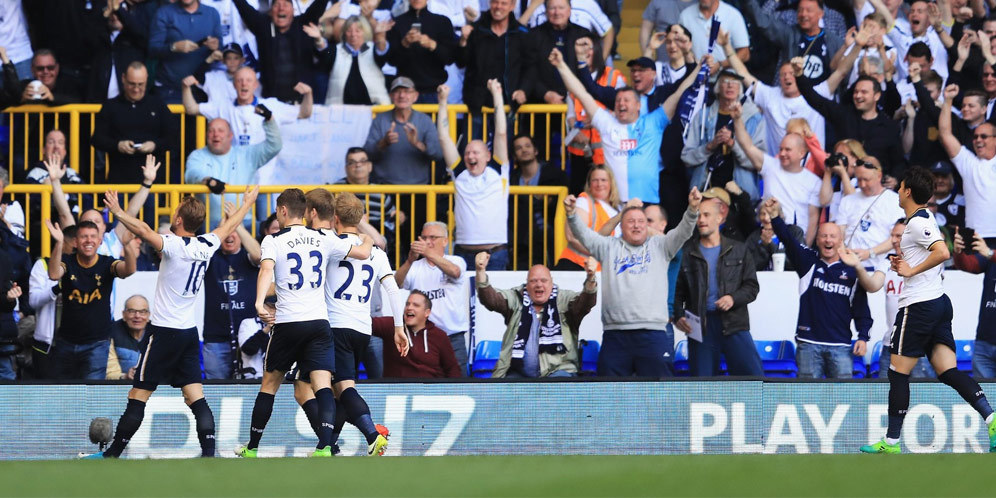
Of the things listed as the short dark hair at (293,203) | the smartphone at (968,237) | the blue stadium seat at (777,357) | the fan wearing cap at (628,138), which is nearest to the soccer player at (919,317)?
the smartphone at (968,237)

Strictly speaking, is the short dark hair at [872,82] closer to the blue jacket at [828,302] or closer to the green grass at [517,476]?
the blue jacket at [828,302]

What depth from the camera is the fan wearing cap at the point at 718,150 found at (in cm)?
1356

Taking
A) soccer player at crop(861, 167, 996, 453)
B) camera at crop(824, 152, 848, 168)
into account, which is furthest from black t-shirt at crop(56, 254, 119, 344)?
camera at crop(824, 152, 848, 168)

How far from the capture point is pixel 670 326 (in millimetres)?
12344

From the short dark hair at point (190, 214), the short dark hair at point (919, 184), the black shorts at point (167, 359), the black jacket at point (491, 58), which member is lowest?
A: the black shorts at point (167, 359)

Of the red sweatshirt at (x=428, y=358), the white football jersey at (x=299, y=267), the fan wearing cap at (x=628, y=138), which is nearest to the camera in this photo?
the white football jersey at (x=299, y=267)

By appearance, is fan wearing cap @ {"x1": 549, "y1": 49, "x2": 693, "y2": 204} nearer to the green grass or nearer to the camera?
the camera

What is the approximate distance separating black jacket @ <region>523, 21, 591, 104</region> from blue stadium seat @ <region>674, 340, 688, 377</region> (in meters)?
3.14

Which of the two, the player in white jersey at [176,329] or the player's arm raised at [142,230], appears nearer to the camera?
the player's arm raised at [142,230]

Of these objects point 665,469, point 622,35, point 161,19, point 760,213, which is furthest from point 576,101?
point 665,469

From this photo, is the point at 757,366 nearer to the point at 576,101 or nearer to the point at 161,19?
the point at 576,101

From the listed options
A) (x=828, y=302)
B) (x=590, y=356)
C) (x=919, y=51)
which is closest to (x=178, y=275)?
(x=590, y=356)

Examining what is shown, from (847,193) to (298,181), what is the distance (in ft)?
18.0

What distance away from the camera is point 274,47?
14469 millimetres
